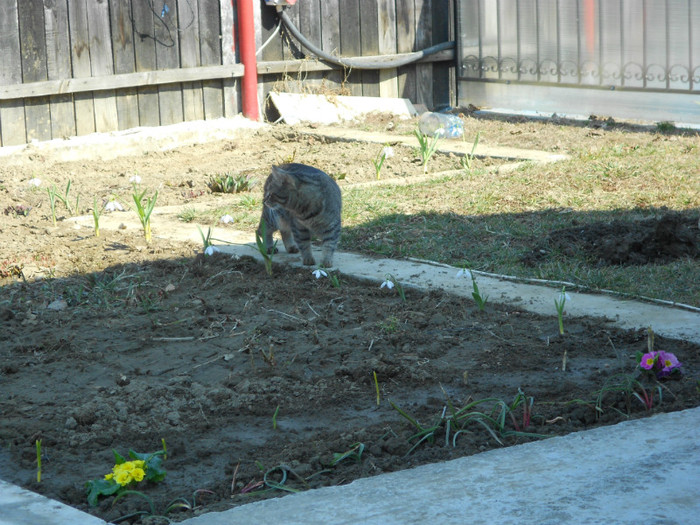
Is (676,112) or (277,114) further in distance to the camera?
(277,114)

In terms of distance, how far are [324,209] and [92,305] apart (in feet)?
5.25

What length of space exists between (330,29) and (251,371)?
8.76 m

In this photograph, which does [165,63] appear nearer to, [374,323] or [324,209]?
[324,209]

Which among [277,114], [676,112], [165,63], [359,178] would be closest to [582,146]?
[676,112]

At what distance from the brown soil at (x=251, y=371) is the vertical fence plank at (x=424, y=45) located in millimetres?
7517

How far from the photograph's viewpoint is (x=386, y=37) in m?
12.6

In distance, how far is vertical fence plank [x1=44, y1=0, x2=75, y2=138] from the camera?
9516 mm

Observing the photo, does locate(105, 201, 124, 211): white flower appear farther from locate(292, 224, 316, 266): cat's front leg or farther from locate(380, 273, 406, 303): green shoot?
locate(380, 273, 406, 303): green shoot

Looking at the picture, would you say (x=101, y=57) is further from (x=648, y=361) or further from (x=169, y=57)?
(x=648, y=361)

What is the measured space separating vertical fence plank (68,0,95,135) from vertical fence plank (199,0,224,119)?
152cm

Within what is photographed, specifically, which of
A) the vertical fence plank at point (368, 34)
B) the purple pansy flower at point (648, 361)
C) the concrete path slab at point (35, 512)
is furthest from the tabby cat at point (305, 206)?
the vertical fence plank at point (368, 34)

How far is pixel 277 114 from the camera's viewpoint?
11.7m

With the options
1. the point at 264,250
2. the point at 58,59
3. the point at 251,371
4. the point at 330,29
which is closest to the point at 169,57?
the point at 58,59

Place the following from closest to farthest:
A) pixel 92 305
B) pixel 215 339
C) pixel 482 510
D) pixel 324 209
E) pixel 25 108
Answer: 1. pixel 482 510
2. pixel 215 339
3. pixel 92 305
4. pixel 324 209
5. pixel 25 108
